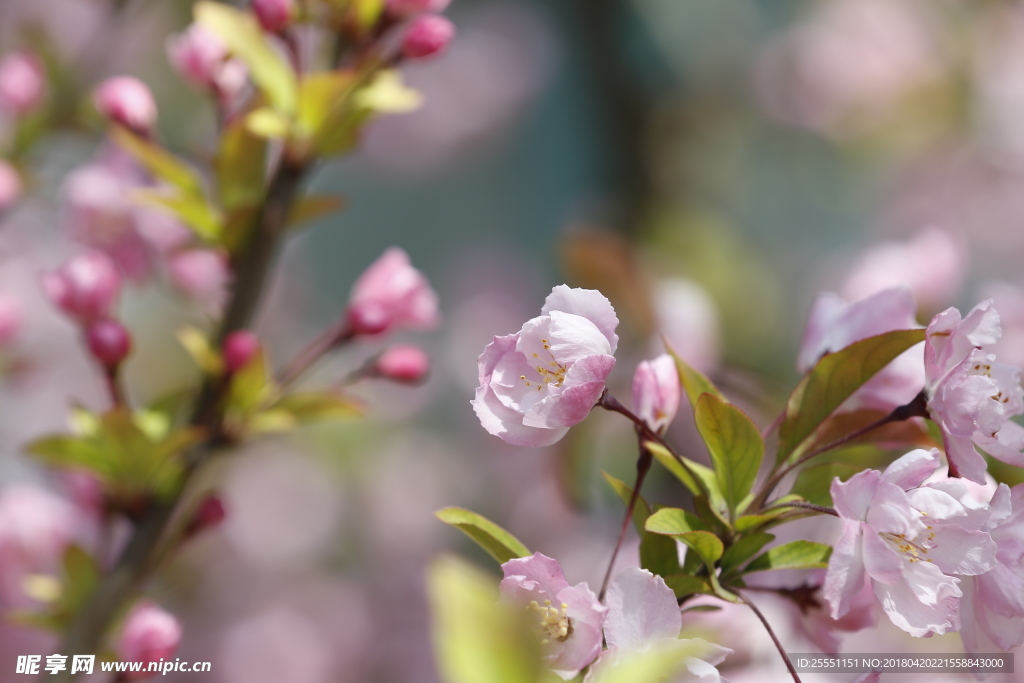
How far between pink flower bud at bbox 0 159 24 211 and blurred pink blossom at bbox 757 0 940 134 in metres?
2.03

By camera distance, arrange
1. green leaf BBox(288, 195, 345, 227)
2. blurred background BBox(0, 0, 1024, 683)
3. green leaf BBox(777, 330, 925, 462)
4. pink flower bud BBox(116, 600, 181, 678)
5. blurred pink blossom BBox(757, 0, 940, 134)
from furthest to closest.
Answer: blurred pink blossom BBox(757, 0, 940, 134) < blurred background BBox(0, 0, 1024, 683) < green leaf BBox(288, 195, 345, 227) < pink flower bud BBox(116, 600, 181, 678) < green leaf BBox(777, 330, 925, 462)

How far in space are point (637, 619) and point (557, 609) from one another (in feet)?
0.11

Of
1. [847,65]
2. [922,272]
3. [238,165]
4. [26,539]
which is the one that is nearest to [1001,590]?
[922,272]

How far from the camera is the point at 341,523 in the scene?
194 cm

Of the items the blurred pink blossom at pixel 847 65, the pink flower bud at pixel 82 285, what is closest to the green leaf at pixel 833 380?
the pink flower bud at pixel 82 285

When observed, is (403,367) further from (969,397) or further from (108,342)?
(969,397)

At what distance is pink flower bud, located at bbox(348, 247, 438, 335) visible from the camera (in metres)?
0.66

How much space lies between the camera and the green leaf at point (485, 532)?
1.31 ft

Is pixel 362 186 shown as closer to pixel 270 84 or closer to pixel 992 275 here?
pixel 992 275

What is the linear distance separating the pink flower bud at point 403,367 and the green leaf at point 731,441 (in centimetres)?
32

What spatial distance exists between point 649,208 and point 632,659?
Answer: 189cm

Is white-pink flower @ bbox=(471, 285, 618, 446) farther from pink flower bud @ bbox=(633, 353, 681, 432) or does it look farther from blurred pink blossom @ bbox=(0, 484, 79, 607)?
blurred pink blossom @ bbox=(0, 484, 79, 607)

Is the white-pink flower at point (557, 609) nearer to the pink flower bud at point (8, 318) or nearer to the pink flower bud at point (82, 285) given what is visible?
the pink flower bud at point (82, 285)

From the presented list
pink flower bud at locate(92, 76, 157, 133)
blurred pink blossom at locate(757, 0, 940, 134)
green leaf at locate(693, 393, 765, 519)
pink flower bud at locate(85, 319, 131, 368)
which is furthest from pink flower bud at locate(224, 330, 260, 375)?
blurred pink blossom at locate(757, 0, 940, 134)
